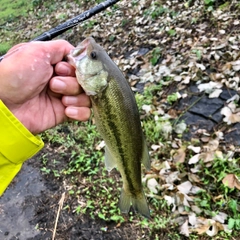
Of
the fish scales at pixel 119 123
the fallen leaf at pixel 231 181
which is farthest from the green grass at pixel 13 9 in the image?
the fish scales at pixel 119 123

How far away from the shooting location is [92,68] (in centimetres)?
185

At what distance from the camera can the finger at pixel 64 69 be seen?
2.00 metres

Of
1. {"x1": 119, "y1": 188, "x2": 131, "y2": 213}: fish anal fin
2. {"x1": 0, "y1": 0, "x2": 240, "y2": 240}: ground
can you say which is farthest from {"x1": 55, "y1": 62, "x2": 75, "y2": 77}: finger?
{"x1": 0, "y1": 0, "x2": 240, "y2": 240}: ground

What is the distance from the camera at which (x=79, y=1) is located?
11.7 metres

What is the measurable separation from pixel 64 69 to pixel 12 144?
568mm

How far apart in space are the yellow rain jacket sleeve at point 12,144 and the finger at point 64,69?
15.7 inches

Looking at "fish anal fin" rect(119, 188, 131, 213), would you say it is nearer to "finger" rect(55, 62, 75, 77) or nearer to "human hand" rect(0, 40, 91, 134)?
"human hand" rect(0, 40, 91, 134)

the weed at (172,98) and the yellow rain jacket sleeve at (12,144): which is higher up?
the yellow rain jacket sleeve at (12,144)

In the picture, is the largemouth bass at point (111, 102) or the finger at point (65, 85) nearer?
the largemouth bass at point (111, 102)

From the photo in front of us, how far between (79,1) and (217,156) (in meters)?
9.77

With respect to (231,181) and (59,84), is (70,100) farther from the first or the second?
(231,181)

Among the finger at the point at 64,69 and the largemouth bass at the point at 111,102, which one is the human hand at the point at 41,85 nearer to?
the finger at the point at 64,69

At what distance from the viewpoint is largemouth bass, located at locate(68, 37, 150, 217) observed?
187 cm

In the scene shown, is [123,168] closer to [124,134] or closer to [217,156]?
[124,134]
